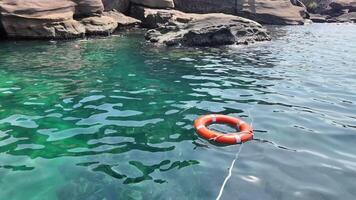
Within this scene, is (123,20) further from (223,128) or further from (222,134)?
(222,134)

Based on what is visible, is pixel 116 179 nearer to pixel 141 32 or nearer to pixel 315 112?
pixel 315 112

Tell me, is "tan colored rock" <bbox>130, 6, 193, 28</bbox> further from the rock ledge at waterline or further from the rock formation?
the rock formation

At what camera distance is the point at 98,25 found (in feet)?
77.9

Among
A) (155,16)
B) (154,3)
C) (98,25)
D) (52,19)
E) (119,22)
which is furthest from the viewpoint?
(154,3)

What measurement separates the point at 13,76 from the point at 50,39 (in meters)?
8.85

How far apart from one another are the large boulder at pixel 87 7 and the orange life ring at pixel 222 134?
57.2ft

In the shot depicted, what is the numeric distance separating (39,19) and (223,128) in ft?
51.3

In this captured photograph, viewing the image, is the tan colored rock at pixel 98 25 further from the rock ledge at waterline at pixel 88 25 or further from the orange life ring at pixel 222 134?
the orange life ring at pixel 222 134

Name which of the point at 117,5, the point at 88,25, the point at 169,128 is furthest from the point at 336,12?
the point at 169,128

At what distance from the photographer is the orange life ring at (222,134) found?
745 cm

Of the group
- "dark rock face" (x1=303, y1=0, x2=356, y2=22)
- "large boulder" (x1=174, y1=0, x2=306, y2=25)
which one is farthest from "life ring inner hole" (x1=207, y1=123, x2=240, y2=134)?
"dark rock face" (x1=303, y1=0, x2=356, y2=22)

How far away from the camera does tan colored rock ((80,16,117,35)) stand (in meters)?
23.3

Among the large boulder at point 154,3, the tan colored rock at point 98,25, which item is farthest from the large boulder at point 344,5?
the tan colored rock at point 98,25

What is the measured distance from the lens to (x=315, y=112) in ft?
31.1
